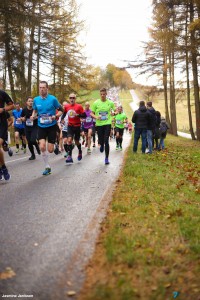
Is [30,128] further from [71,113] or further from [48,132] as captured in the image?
[48,132]

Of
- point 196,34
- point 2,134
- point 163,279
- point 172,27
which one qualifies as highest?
point 172,27

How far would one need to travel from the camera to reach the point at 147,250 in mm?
3504

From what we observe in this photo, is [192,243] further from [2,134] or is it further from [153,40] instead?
[153,40]

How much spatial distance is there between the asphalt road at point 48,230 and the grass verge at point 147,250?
0.19 metres

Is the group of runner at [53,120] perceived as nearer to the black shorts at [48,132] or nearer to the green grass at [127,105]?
the black shorts at [48,132]

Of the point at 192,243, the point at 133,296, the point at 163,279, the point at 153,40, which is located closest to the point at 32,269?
the point at 133,296

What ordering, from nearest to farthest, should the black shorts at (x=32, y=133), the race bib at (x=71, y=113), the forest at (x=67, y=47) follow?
1. the race bib at (x=71, y=113)
2. the black shorts at (x=32, y=133)
3. the forest at (x=67, y=47)

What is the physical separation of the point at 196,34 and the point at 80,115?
11.6m

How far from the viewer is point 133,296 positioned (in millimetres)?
2678

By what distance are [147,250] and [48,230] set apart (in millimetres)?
1389

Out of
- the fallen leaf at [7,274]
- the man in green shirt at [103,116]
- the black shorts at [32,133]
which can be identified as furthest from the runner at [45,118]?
the fallen leaf at [7,274]

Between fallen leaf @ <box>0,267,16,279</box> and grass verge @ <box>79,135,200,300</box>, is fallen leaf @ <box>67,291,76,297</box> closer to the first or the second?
grass verge @ <box>79,135,200,300</box>

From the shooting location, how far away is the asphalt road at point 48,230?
2900 millimetres

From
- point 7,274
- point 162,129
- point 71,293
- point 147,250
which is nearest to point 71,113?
point 162,129
